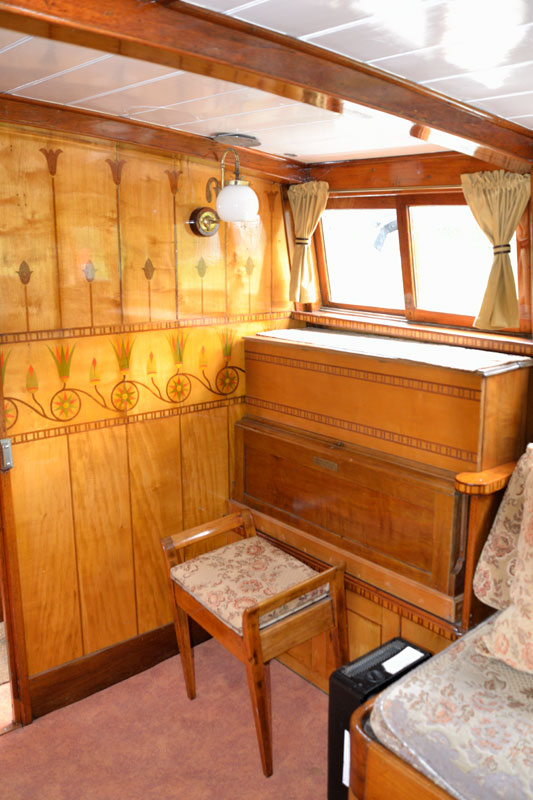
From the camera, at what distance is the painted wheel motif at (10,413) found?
2.79m

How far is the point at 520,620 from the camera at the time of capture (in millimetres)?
2191

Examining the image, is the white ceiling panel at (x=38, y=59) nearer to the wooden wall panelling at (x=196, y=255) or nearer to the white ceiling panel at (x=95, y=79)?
the white ceiling panel at (x=95, y=79)

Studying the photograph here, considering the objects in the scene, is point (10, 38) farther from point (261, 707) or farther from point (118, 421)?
point (261, 707)

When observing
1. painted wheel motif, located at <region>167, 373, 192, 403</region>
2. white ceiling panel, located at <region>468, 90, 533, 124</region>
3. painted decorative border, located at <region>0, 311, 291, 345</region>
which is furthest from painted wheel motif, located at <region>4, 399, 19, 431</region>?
white ceiling panel, located at <region>468, 90, 533, 124</region>

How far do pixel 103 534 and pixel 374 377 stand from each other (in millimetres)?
1515

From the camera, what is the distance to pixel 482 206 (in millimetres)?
2742

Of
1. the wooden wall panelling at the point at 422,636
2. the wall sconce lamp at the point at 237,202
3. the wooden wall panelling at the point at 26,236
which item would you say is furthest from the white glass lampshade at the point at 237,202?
the wooden wall panelling at the point at 422,636

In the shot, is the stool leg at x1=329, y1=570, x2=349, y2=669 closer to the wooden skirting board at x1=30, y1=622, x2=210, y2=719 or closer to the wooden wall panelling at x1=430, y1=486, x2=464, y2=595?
the wooden wall panelling at x1=430, y1=486, x2=464, y2=595

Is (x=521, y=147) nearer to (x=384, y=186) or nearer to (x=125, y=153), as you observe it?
(x=384, y=186)

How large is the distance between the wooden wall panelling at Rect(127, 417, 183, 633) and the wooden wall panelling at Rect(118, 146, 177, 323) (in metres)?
0.59

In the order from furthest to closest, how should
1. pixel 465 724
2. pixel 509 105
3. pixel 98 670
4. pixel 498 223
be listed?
pixel 98 670 < pixel 498 223 < pixel 509 105 < pixel 465 724

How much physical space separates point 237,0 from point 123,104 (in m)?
1.16

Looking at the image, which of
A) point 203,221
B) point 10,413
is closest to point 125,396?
point 10,413

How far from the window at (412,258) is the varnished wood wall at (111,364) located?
41 centimetres
